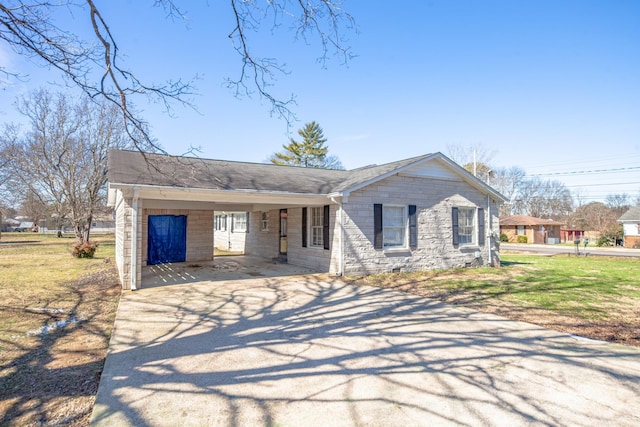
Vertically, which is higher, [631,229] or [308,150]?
[308,150]

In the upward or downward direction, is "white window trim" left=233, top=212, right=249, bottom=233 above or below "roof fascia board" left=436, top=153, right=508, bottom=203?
below

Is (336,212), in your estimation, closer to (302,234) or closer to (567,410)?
(302,234)

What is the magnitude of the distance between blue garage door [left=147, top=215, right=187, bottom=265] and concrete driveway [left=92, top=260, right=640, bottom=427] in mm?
7917

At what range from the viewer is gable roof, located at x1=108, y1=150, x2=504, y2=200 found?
8.36 m

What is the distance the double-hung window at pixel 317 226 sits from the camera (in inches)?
455

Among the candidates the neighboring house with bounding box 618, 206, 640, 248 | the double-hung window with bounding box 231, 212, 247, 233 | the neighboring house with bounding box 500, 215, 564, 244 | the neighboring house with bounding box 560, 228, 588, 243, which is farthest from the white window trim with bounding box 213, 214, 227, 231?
the neighboring house with bounding box 560, 228, 588, 243

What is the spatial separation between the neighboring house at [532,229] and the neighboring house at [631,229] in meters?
5.49

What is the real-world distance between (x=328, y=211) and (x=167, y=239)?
756 cm

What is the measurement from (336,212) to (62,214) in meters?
24.3

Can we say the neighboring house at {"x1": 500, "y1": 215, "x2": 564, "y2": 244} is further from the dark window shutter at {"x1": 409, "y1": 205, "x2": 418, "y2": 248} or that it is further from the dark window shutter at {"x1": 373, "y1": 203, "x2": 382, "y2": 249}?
the dark window shutter at {"x1": 373, "y1": 203, "x2": 382, "y2": 249}

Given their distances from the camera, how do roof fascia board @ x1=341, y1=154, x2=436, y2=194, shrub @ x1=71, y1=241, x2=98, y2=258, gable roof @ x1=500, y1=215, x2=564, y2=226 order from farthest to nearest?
gable roof @ x1=500, y1=215, x2=564, y2=226 < shrub @ x1=71, y1=241, x2=98, y2=258 < roof fascia board @ x1=341, y1=154, x2=436, y2=194

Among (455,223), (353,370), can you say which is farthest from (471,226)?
(353,370)

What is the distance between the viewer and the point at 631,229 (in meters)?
32.3

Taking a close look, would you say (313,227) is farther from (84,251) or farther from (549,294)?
(84,251)
